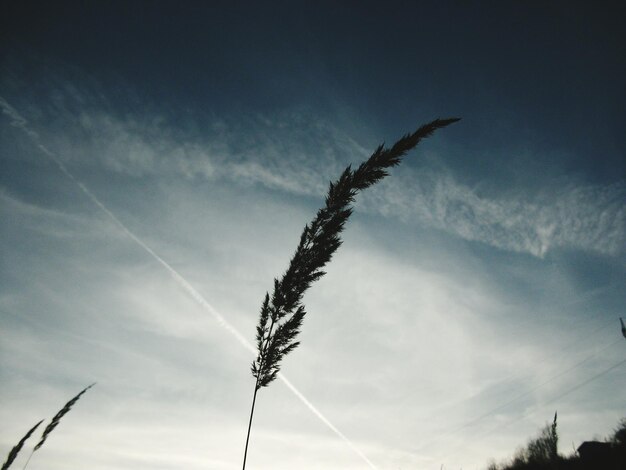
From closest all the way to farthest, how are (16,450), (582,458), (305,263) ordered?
(305,263) < (16,450) < (582,458)

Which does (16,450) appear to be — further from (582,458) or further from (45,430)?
(582,458)

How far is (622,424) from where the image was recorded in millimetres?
20469

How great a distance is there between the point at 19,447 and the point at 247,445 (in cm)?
736

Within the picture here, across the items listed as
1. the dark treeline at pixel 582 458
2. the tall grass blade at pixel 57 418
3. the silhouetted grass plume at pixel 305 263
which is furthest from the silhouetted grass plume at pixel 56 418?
the dark treeline at pixel 582 458

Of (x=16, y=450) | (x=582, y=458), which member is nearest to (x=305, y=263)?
(x=16, y=450)

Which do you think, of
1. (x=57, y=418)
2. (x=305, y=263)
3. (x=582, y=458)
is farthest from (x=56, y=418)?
(x=582, y=458)

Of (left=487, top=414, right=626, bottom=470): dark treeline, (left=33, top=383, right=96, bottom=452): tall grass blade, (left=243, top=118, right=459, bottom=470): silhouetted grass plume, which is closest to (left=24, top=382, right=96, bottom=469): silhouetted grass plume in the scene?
(left=33, top=383, right=96, bottom=452): tall grass blade

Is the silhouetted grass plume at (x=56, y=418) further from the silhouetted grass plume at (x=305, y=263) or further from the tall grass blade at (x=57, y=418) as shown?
the silhouetted grass plume at (x=305, y=263)

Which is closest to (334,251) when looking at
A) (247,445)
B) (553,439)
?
(247,445)

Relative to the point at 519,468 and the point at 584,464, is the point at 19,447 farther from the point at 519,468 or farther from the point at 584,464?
the point at 519,468

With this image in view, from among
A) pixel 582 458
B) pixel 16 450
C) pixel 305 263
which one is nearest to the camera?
pixel 305 263

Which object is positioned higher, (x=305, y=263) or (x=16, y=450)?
(x=305, y=263)

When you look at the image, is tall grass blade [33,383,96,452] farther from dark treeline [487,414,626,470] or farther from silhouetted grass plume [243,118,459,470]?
dark treeline [487,414,626,470]

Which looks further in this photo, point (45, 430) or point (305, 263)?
point (45, 430)
